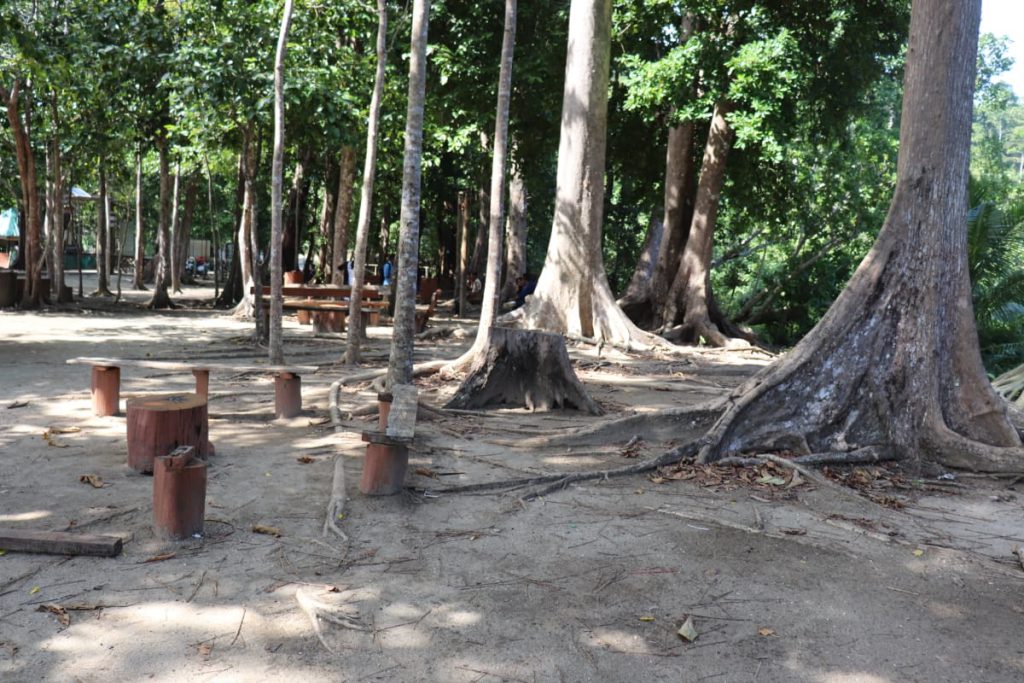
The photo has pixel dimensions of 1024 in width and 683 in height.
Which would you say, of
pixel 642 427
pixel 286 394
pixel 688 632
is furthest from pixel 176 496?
pixel 642 427

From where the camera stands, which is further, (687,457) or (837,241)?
(837,241)

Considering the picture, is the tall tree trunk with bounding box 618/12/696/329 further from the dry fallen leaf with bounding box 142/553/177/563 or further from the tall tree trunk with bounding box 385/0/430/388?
the dry fallen leaf with bounding box 142/553/177/563

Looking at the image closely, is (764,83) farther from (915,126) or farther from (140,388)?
(140,388)

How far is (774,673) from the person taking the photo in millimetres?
3250

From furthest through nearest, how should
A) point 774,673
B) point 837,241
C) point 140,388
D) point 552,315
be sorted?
1. point 837,241
2. point 552,315
3. point 140,388
4. point 774,673

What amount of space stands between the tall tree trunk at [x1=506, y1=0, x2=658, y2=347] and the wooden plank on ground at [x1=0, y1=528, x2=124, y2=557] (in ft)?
27.9

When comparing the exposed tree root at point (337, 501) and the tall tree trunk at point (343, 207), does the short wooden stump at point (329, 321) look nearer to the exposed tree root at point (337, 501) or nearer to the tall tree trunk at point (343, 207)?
the tall tree trunk at point (343, 207)

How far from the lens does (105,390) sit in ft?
24.1

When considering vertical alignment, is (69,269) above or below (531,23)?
below

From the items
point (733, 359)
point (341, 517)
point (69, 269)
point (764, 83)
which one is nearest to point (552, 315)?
point (733, 359)

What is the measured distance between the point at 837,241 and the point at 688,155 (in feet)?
21.6

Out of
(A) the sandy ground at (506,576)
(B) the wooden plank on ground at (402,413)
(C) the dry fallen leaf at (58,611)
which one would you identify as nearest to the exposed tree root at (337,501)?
(A) the sandy ground at (506,576)

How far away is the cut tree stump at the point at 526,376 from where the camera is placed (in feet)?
26.5

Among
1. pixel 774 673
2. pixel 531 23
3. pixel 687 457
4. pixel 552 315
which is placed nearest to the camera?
pixel 774 673
